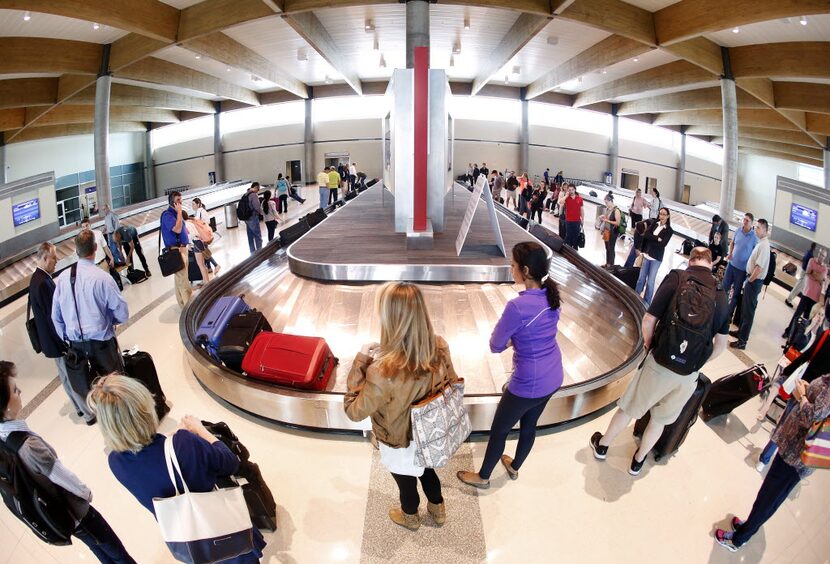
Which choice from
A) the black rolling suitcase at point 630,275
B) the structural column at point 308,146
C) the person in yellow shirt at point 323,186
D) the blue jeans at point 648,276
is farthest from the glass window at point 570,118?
the blue jeans at point 648,276

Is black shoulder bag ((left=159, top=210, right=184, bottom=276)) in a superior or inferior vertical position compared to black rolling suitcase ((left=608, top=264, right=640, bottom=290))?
superior

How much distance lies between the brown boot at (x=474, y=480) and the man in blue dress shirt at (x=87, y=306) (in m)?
3.15

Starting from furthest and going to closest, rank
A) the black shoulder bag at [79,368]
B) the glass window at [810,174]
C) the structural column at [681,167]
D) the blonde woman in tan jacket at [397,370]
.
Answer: the structural column at [681,167]
the glass window at [810,174]
the black shoulder bag at [79,368]
the blonde woman in tan jacket at [397,370]

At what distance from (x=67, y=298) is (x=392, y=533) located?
3288 mm

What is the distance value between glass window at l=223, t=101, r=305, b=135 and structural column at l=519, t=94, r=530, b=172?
1542 cm

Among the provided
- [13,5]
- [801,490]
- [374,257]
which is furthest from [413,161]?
[13,5]

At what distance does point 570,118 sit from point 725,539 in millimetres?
34012

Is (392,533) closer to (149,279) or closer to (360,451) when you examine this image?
(360,451)

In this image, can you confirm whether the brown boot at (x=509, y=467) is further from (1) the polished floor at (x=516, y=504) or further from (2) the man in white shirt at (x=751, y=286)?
(2) the man in white shirt at (x=751, y=286)

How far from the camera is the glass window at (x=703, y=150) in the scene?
34.8m

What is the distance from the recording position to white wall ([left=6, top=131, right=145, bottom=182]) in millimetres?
24609

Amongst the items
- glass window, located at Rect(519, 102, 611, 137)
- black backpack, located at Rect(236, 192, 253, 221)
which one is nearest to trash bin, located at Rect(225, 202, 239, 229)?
black backpack, located at Rect(236, 192, 253, 221)

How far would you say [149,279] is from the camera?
9.18 meters

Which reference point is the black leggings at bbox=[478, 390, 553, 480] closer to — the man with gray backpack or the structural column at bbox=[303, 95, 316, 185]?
the man with gray backpack
